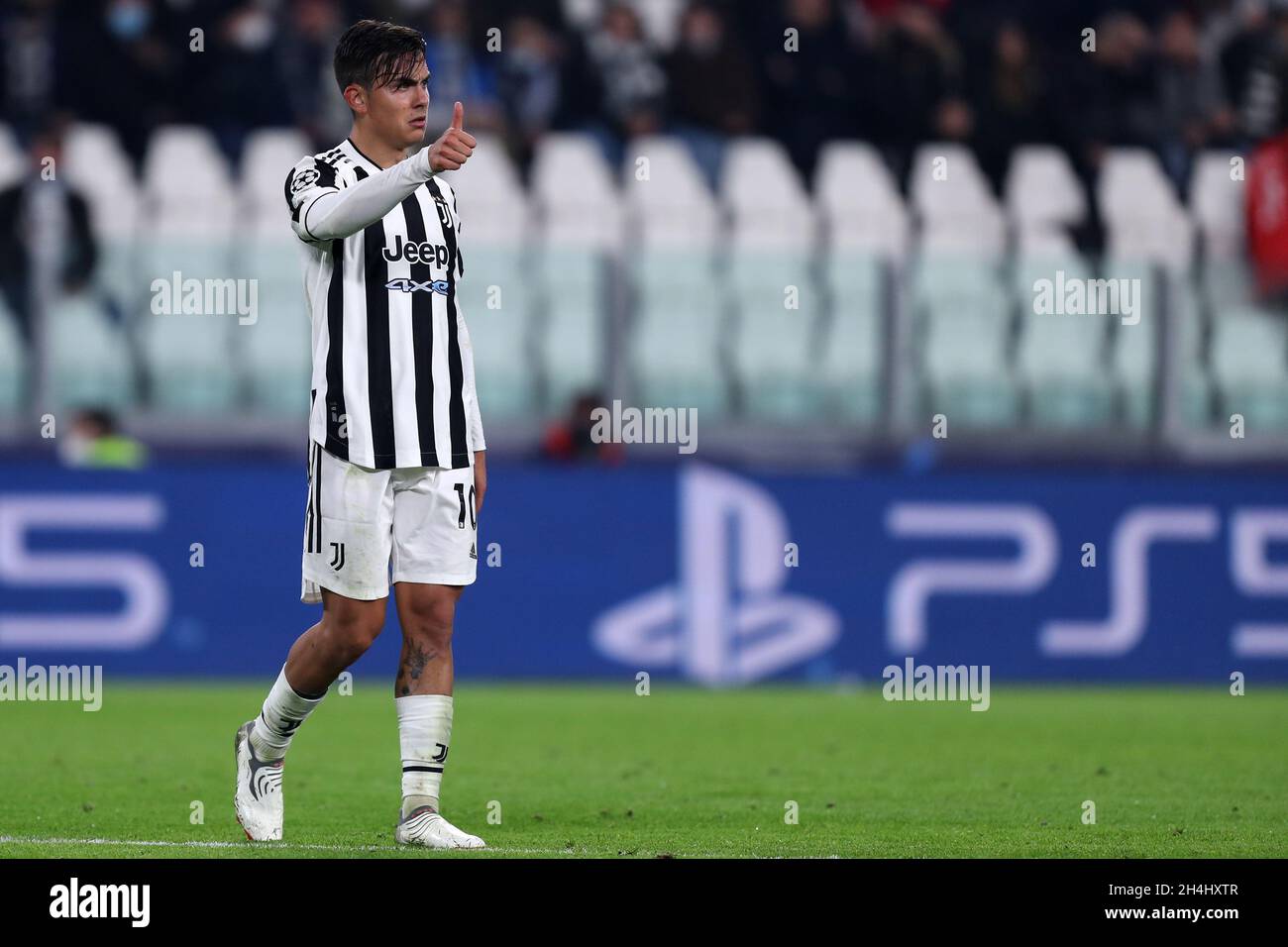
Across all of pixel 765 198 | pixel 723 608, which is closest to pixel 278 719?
pixel 723 608

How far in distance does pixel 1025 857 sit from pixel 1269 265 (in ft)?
28.7

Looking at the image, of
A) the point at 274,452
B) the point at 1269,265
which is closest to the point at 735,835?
the point at 274,452

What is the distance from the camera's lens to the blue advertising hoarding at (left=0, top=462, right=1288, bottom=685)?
1255 cm

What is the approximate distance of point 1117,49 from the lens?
55.1 feet

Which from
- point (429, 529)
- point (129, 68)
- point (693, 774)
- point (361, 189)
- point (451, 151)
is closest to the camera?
point (451, 151)

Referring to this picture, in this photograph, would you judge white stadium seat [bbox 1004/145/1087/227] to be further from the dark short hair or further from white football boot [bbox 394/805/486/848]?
white football boot [bbox 394/805/486/848]

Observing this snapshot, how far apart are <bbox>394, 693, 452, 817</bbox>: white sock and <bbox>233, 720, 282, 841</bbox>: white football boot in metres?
0.42

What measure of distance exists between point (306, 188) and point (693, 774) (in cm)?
327

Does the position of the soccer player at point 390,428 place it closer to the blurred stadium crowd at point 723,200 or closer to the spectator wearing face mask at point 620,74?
the blurred stadium crowd at point 723,200

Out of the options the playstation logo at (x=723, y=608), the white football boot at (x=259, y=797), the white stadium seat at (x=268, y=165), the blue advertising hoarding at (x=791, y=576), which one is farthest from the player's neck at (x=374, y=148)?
the white stadium seat at (x=268, y=165)

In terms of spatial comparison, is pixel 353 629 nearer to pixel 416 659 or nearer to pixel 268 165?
pixel 416 659

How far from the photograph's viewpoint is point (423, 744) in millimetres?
6273

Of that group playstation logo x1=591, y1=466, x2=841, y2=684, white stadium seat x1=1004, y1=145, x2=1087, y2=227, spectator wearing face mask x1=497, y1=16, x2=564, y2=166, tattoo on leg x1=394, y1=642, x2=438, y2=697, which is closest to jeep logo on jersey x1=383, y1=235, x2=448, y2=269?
tattoo on leg x1=394, y1=642, x2=438, y2=697

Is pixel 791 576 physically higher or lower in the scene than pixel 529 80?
lower
